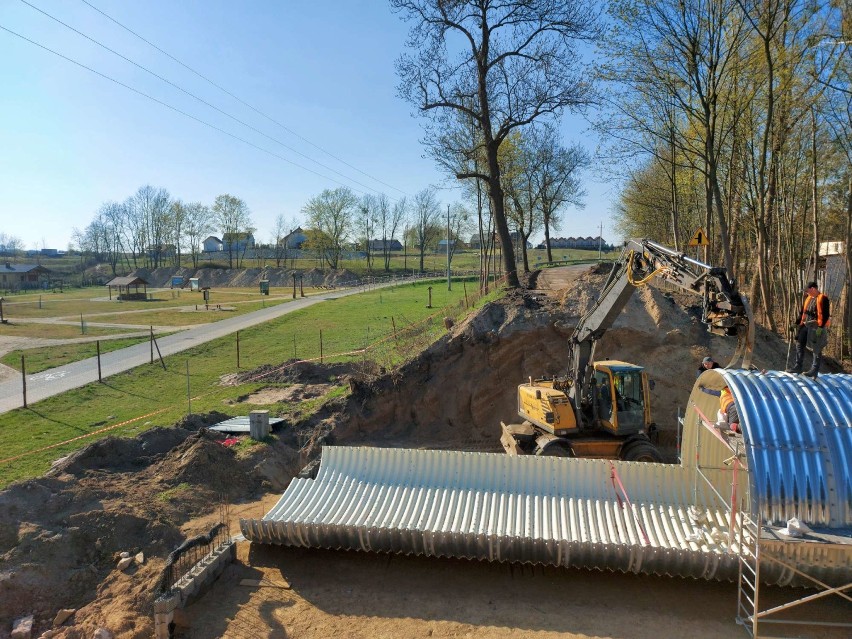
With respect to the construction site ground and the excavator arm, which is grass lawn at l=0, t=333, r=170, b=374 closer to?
the construction site ground

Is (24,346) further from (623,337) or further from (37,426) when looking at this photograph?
(623,337)

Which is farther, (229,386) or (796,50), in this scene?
(229,386)

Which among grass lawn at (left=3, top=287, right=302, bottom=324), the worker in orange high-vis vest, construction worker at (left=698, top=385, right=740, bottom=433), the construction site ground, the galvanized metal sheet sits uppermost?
the worker in orange high-vis vest

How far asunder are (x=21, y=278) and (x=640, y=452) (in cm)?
9376

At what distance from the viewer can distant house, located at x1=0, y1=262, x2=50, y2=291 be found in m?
81.8

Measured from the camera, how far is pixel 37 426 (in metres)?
17.2

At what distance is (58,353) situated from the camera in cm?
2862

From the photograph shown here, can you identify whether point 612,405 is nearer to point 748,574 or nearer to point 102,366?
point 748,574

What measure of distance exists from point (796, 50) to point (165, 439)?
20985 millimetres

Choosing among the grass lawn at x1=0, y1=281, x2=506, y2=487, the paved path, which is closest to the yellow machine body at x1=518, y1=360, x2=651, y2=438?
the grass lawn at x1=0, y1=281, x2=506, y2=487

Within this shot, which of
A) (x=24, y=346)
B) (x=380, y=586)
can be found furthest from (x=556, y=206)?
(x=380, y=586)

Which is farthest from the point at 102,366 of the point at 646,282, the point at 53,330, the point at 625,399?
the point at 646,282

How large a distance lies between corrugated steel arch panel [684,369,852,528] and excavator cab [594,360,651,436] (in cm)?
354

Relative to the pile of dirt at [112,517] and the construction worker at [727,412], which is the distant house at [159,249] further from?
the construction worker at [727,412]
